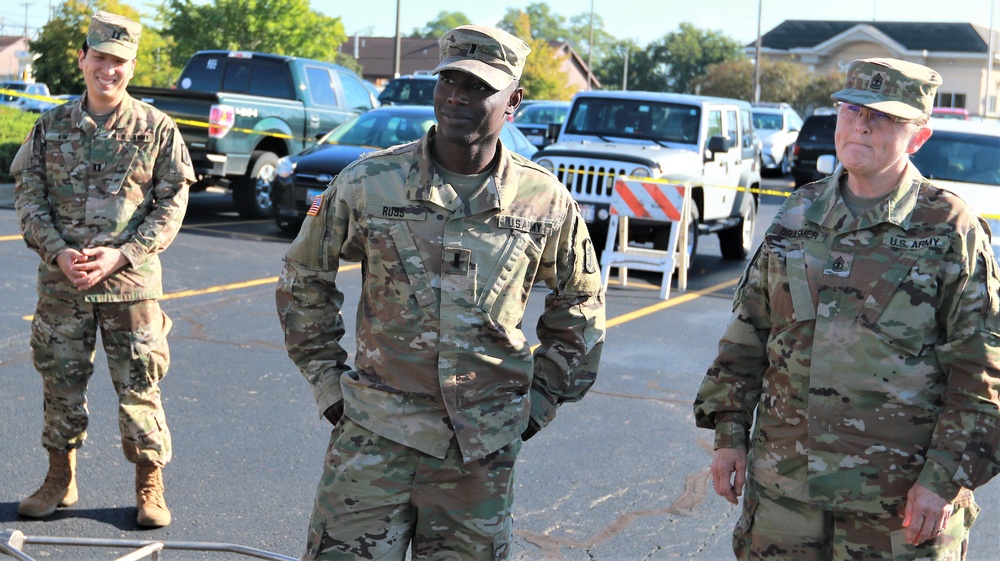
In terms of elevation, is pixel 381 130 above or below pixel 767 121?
below

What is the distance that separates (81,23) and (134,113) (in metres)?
36.4

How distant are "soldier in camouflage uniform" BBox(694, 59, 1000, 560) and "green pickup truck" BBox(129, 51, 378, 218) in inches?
445

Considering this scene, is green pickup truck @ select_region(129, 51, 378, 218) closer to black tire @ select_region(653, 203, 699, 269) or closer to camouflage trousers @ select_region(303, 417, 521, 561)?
black tire @ select_region(653, 203, 699, 269)

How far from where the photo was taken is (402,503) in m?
3.03

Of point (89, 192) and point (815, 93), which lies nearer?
point (89, 192)

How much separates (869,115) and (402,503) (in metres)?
1.54

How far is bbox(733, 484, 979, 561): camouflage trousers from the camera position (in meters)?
2.97

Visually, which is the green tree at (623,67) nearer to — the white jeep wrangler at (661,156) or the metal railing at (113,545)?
the white jeep wrangler at (661,156)

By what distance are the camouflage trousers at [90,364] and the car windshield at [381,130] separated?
8.94m

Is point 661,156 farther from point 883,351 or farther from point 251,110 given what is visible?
point 883,351

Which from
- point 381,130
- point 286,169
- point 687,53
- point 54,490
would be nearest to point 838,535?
point 54,490

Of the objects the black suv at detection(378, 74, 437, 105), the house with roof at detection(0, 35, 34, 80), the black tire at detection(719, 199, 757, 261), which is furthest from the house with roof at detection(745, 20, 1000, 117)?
the house with roof at detection(0, 35, 34, 80)

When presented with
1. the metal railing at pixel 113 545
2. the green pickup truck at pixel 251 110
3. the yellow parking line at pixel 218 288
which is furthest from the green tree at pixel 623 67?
the metal railing at pixel 113 545

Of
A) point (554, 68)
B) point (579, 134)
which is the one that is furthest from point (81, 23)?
point (579, 134)
